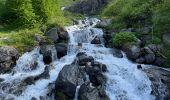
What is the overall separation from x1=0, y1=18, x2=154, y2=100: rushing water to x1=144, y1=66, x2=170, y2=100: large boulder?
47 cm

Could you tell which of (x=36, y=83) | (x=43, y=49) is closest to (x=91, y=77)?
(x=36, y=83)

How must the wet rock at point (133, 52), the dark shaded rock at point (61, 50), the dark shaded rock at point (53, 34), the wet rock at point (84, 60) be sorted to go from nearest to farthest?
the wet rock at point (84, 60) → the wet rock at point (133, 52) → the dark shaded rock at point (61, 50) → the dark shaded rock at point (53, 34)

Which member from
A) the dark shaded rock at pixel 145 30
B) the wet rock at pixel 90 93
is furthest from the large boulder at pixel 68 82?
the dark shaded rock at pixel 145 30

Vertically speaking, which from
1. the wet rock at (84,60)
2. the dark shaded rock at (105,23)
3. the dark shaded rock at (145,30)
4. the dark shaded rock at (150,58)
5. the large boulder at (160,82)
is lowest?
the large boulder at (160,82)

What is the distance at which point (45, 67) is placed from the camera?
34.5m

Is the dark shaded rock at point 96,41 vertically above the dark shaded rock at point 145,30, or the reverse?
the dark shaded rock at point 145,30

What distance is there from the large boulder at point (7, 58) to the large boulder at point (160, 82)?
13.5 meters

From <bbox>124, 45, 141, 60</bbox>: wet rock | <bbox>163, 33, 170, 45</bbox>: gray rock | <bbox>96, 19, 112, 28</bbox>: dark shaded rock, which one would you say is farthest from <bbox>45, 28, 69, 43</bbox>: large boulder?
A: <bbox>163, 33, 170, 45</bbox>: gray rock

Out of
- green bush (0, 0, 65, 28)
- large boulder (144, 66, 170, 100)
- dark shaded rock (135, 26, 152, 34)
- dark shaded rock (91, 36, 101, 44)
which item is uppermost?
green bush (0, 0, 65, 28)

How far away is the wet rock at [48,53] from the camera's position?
119ft

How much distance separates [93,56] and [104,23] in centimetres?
1252

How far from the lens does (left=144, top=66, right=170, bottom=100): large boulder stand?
30.9 m

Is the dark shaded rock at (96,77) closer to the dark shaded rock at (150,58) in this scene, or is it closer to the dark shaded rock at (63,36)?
the dark shaded rock at (150,58)

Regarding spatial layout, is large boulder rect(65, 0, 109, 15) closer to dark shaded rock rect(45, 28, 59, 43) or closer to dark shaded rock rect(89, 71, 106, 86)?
dark shaded rock rect(45, 28, 59, 43)
